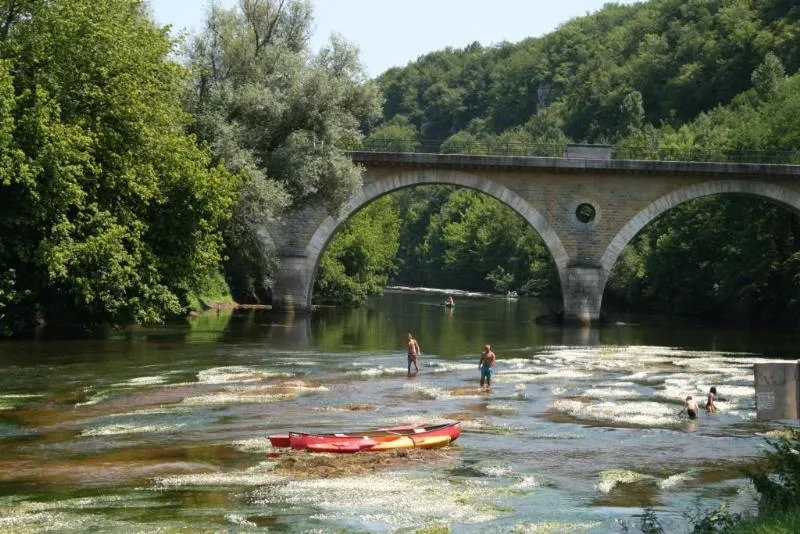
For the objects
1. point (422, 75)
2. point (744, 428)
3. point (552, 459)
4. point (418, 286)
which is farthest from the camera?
point (422, 75)

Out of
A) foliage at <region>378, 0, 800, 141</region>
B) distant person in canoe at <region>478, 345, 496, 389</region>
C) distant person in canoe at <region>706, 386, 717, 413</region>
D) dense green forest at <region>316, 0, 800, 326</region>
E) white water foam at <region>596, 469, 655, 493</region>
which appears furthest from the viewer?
foliage at <region>378, 0, 800, 141</region>

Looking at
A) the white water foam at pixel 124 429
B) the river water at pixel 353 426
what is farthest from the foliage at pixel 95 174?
the white water foam at pixel 124 429

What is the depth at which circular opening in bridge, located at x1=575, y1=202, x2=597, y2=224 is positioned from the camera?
52.9 meters

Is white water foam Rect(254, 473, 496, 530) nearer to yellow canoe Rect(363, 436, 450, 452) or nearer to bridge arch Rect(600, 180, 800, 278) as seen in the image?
yellow canoe Rect(363, 436, 450, 452)

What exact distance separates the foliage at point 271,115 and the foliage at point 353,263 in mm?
14872

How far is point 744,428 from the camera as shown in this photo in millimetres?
23297

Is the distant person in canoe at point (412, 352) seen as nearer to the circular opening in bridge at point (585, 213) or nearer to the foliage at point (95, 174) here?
the foliage at point (95, 174)

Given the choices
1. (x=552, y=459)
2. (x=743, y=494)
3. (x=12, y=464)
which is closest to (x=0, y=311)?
(x=12, y=464)

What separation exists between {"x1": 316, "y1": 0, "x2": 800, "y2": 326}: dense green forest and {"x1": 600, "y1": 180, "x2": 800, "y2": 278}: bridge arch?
73.7 inches

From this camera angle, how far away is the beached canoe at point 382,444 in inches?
756

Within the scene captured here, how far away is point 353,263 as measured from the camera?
6675 centimetres

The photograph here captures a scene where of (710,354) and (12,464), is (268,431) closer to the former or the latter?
(12,464)

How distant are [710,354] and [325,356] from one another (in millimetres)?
12821

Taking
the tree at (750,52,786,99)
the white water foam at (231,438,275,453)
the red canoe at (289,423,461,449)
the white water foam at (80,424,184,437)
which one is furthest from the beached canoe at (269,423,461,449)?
the tree at (750,52,786,99)
